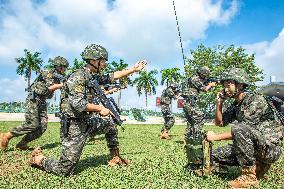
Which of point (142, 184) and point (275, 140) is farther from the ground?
point (275, 140)

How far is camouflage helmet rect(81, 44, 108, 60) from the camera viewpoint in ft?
21.0

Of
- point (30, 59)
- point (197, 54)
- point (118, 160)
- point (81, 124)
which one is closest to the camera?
point (81, 124)

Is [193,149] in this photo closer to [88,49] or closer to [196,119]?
[88,49]

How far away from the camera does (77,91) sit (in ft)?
19.6

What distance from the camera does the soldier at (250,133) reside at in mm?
5152

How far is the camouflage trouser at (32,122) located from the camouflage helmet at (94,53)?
3.49 m

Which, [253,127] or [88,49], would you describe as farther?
[88,49]

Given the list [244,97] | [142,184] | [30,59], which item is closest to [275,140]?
[244,97]

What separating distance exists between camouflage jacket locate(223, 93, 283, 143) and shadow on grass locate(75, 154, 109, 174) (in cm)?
320

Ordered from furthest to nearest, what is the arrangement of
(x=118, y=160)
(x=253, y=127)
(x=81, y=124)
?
1. (x=118, y=160)
2. (x=81, y=124)
3. (x=253, y=127)

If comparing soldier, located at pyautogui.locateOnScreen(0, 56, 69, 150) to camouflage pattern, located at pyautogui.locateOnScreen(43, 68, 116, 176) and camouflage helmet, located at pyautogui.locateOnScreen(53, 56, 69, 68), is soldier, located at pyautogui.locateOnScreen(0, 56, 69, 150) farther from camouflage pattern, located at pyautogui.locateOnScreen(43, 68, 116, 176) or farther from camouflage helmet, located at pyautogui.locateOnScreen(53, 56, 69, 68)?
camouflage pattern, located at pyautogui.locateOnScreen(43, 68, 116, 176)

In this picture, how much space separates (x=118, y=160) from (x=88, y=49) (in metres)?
2.30

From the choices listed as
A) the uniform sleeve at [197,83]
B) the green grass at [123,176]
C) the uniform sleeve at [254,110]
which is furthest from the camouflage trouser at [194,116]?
the uniform sleeve at [254,110]

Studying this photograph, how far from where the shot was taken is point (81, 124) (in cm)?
623
